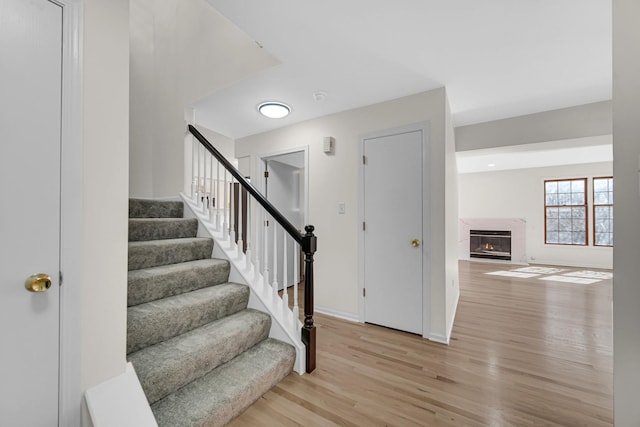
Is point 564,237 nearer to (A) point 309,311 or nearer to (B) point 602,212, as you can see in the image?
(B) point 602,212

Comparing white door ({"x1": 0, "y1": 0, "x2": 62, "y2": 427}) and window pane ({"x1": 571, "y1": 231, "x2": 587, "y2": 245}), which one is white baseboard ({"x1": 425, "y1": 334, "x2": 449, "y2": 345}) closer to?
white door ({"x1": 0, "y1": 0, "x2": 62, "y2": 427})

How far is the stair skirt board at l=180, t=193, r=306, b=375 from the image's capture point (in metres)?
1.92

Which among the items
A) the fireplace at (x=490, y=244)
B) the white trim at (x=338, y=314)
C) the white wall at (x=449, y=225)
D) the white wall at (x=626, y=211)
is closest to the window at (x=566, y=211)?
the fireplace at (x=490, y=244)

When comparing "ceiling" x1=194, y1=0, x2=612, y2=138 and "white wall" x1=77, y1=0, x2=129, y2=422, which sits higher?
"ceiling" x1=194, y1=0, x2=612, y2=138

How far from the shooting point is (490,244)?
713 centimetres

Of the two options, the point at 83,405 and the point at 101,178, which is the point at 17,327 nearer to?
the point at 83,405

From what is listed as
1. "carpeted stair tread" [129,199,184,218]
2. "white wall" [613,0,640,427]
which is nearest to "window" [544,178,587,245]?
"white wall" [613,0,640,427]

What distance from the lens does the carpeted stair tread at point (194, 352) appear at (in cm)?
130

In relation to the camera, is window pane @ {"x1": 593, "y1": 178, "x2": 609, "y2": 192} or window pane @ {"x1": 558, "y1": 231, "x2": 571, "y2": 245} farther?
window pane @ {"x1": 558, "y1": 231, "x2": 571, "y2": 245}

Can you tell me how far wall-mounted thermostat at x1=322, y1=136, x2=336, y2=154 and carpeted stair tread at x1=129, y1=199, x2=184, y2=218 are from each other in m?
1.75

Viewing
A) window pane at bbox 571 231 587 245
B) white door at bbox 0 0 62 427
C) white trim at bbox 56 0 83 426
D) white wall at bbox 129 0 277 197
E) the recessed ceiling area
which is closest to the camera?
white door at bbox 0 0 62 427

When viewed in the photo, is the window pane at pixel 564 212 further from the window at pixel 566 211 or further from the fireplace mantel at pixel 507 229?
the fireplace mantel at pixel 507 229

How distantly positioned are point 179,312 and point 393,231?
2066mm

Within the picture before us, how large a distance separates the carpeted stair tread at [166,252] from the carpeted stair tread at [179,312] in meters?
0.35
